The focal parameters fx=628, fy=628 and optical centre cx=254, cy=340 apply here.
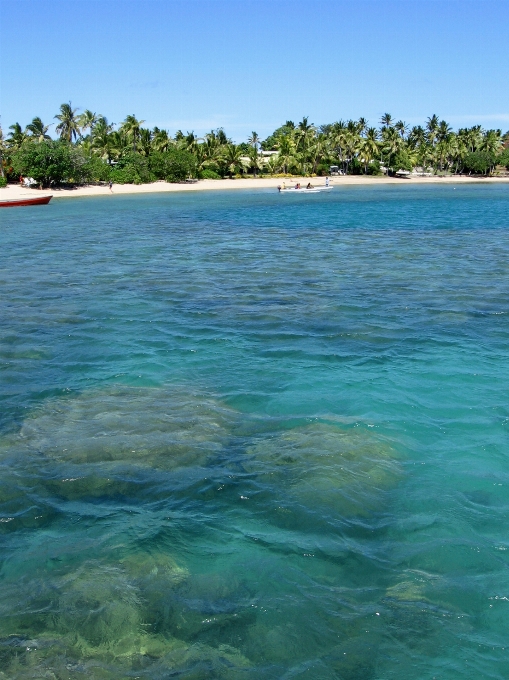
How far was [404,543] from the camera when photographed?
670 centimetres

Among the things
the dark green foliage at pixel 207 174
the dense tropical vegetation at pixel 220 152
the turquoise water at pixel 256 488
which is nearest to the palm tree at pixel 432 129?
→ the dense tropical vegetation at pixel 220 152

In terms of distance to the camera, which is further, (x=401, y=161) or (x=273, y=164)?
(x=401, y=161)

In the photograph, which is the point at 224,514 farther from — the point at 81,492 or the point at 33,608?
the point at 33,608

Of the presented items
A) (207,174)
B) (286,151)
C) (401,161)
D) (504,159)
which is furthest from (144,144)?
(504,159)

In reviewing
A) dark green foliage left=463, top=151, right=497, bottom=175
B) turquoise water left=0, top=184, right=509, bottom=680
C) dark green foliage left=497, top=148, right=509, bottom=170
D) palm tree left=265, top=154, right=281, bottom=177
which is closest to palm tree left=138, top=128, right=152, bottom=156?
palm tree left=265, top=154, right=281, bottom=177

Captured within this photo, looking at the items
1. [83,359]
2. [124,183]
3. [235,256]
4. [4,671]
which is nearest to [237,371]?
[83,359]

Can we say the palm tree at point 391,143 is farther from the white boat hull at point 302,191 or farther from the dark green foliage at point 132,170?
the dark green foliage at point 132,170

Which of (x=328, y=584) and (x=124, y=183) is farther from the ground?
(x=124, y=183)

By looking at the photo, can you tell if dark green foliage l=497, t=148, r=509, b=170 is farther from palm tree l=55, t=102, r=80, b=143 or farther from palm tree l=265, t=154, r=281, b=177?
palm tree l=55, t=102, r=80, b=143

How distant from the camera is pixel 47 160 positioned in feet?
250

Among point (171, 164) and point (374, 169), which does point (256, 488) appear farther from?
point (374, 169)

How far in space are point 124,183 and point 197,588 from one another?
90534 millimetres

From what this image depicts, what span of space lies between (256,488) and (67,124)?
102 metres

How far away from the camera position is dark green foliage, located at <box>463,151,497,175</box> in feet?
411
